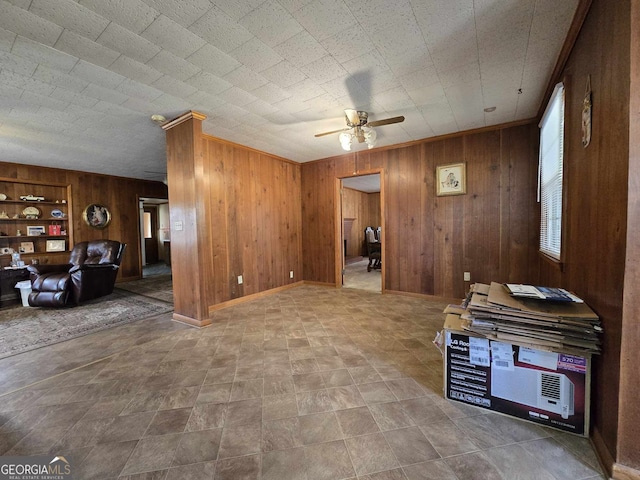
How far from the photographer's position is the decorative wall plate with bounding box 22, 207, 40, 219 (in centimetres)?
499

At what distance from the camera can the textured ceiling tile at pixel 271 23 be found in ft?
5.13

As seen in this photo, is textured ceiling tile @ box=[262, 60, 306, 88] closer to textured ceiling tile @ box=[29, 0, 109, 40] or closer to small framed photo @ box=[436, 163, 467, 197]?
textured ceiling tile @ box=[29, 0, 109, 40]

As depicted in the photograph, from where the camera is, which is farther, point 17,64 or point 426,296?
point 426,296

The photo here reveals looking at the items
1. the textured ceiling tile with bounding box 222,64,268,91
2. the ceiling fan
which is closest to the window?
the ceiling fan

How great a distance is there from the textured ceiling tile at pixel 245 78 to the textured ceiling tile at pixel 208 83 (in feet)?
0.27

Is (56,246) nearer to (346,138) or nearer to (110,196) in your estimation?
(110,196)

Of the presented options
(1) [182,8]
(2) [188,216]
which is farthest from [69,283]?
(1) [182,8]

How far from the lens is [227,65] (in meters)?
2.10

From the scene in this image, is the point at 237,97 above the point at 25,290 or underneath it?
above

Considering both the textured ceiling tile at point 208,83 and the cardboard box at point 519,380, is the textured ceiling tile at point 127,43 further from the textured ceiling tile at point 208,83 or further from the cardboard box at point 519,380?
the cardboard box at point 519,380

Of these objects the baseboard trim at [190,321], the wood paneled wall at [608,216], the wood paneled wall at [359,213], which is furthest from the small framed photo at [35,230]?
the wood paneled wall at [608,216]

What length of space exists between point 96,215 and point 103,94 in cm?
455

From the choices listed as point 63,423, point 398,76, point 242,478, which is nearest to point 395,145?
point 398,76

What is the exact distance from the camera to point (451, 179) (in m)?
3.80
